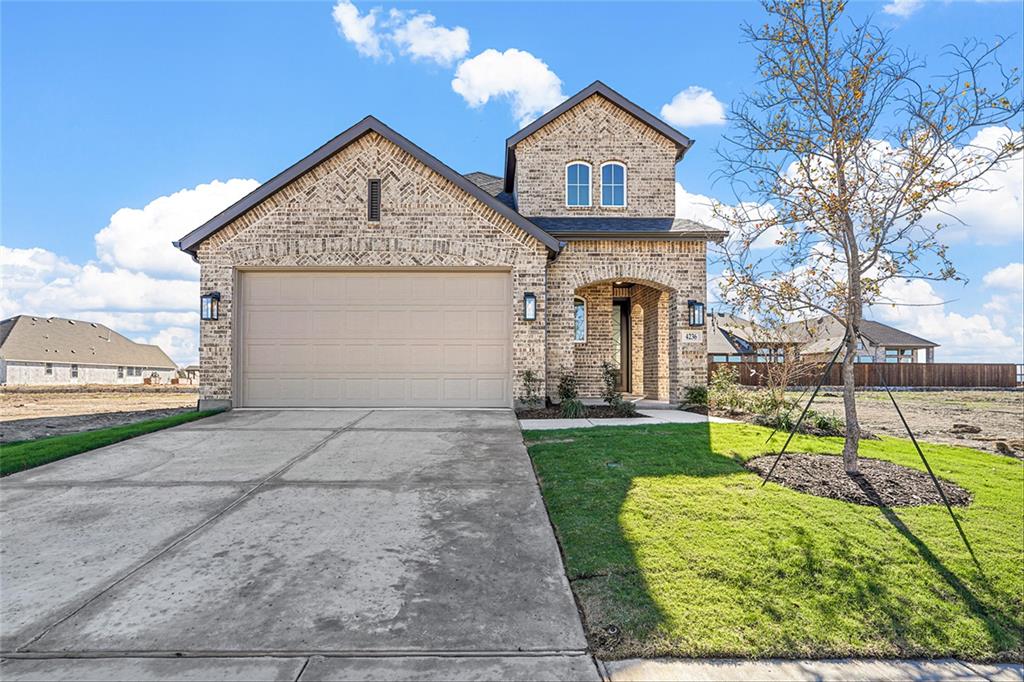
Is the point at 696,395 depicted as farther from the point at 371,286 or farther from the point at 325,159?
the point at 325,159

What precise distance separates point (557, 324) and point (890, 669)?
9.27 metres

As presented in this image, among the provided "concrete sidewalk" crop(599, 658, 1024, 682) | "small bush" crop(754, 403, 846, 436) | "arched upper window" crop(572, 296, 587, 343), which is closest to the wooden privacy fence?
"arched upper window" crop(572, 296, 587, 343)

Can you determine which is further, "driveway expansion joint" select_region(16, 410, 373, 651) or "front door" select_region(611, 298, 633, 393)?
"front door" select_region(611, 298, 633, 393)

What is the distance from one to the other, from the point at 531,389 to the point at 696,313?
4.37 meters

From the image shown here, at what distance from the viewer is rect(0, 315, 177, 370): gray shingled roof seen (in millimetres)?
32406

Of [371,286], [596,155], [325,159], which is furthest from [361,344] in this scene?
[596,155]

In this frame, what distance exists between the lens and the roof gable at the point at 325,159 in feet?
34.1

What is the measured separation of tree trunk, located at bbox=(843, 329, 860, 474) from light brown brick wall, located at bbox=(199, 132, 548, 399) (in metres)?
5.68

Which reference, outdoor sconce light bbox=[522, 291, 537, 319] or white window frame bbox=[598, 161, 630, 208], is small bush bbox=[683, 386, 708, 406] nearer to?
outdoor sconce light bbox=[522, 291, 537, 319]

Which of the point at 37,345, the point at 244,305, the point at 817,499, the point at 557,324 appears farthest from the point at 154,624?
the point at 37,345

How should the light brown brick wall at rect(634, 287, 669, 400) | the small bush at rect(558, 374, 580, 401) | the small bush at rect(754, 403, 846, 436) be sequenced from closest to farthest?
the small bush at rect(754, 403, 846, 436) < the small bush at rect(558, 374, 580, 401) < the light brown brick wall at rect(634, 287, 669, 400)

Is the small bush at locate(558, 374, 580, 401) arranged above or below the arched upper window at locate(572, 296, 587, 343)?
below

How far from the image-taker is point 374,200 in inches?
419

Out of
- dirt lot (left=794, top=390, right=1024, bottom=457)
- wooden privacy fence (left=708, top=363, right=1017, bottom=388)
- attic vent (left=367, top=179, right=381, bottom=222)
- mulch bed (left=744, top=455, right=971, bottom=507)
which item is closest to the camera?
mulch bed (left=744, top=455, right=971, bottom=507)
